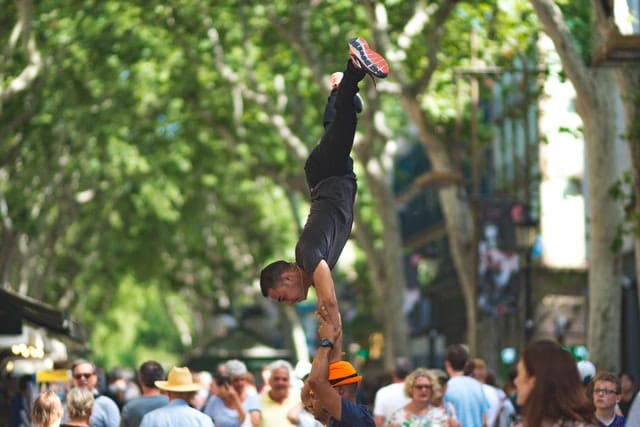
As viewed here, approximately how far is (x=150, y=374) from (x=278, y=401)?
5.71ft

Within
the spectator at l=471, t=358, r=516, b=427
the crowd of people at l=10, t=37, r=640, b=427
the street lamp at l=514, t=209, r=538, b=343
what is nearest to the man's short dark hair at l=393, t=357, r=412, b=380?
the spectator at l=471, t=358, r=516, b=427

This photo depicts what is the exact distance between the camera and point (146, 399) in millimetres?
12859

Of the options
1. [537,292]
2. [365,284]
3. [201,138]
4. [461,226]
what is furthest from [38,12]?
[365,284]

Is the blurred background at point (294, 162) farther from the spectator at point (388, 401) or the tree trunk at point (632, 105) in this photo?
the spectator at point (388, 401)

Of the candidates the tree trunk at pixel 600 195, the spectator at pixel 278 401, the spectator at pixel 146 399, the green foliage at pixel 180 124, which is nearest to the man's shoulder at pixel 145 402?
the spectator at pixel 146 399

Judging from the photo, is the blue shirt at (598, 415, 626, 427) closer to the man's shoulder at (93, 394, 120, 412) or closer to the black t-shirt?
the man's shoulder at (93, 394, 120, 412)

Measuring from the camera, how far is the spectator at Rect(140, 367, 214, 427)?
11336mm

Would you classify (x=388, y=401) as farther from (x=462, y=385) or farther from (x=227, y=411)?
(x=227, y=411)

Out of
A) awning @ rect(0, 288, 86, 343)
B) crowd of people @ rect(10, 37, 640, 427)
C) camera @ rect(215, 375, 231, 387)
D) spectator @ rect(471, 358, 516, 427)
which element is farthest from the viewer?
awning @ rect(0, 288, 86, 343)

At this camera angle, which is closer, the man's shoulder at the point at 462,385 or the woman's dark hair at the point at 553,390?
the woman's dark hair at the point at 553,390

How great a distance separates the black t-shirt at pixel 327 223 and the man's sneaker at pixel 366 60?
62 cm

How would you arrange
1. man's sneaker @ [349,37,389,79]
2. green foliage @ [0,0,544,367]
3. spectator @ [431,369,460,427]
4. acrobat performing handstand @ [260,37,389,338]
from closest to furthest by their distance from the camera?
man's sneaker @ [349,37,389,79] < acrobat performing handstand @ [260,37,389,338] < spectator @ [431,369,460,427] < green foliage @ [0,0,544,367]

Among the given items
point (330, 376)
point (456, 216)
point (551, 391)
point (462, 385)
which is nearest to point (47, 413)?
point (330, 376)

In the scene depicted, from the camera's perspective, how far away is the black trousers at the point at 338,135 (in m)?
8.26
